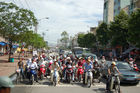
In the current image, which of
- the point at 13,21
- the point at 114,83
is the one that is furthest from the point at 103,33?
the point at 114,83

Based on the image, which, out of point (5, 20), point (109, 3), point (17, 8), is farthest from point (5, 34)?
point (109, 3)

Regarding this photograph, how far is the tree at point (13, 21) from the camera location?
24.7 metres

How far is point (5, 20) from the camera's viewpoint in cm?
2470

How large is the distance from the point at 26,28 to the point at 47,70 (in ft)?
42.6

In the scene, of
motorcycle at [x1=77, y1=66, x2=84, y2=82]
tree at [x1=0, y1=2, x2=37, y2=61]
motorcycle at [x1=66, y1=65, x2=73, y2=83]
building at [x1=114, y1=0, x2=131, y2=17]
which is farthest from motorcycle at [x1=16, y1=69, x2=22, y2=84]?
building at [x1=114, y1=0, x2=131, y2=17]

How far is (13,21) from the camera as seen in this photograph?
2481cm

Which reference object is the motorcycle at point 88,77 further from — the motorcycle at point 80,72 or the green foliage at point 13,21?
the green foliage at point 13,21

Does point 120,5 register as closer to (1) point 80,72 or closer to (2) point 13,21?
(2) point 13,21

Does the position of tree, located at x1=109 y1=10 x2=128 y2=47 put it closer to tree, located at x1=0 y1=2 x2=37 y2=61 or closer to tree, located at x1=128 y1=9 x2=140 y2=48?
tree, located at x1=128 y1=9 x2=140 y2=48

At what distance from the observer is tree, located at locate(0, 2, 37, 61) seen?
2470 cm

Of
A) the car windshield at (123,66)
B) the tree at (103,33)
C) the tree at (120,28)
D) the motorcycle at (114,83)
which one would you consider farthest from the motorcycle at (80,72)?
the tree at (103,33)

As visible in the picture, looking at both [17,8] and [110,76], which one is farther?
[17,8]

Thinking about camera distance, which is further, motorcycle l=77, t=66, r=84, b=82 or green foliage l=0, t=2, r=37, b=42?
green foliage l=0, t=2, r=37, b=42

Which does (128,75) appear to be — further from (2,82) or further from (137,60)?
(137,60)
